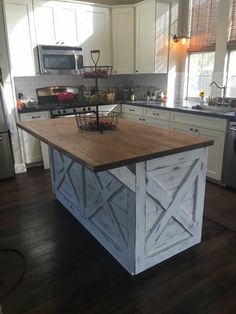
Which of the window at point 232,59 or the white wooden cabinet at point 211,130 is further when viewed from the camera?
the window at point 232,59

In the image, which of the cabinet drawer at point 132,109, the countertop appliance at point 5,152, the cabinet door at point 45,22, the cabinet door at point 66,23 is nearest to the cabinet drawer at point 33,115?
the countertop appliance at point 5,152

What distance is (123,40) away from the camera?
4590 mm

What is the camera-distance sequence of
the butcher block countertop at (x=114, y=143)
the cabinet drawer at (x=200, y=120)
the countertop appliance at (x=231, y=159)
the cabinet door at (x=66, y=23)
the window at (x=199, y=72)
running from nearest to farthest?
1. the butcher block countertop at (x=114, y=143)
2. the countertop appliance at (x=231, y=159)
3. the cabinet drawer at (x=200, y=120)
4. the cabinet door at (x=66, y=23)
5. the window at (x=199, y=72)

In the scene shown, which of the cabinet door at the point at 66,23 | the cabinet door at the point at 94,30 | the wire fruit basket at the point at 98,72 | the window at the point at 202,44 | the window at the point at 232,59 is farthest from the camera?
→ the cabinet door at the point at 94,30

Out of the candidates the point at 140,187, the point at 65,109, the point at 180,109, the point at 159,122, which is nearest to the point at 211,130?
the point at 180,109

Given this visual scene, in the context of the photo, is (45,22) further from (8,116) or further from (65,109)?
(8,116)

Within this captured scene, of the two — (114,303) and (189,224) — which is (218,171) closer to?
(189,224)

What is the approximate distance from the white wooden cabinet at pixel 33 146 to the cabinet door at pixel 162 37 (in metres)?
1.95

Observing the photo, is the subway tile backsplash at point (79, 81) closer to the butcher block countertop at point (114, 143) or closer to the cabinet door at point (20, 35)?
the cabinet door at point (20, 35)

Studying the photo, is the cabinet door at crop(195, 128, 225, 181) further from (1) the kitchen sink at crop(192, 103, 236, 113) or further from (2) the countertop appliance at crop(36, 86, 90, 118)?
(2) the countertop appliance at crop(36, 86, 90, 118)

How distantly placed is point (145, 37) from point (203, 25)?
891mm

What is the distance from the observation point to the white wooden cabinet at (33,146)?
13.0 ft

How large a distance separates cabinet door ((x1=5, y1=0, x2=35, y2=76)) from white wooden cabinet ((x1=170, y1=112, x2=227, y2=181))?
7.62ft

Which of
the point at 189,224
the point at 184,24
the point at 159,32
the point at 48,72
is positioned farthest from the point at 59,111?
the point at 189,224
